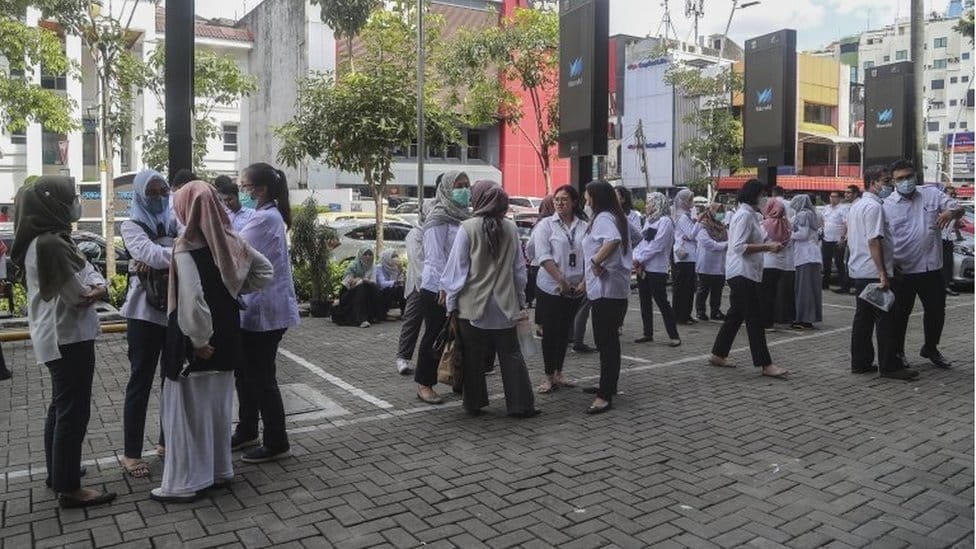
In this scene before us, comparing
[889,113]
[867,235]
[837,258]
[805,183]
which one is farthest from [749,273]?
[805,183]

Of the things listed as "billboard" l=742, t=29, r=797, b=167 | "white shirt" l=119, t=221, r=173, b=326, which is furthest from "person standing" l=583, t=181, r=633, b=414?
"billboard" l=742, t=29, r=797, b=167

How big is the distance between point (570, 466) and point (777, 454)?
4.51 feet

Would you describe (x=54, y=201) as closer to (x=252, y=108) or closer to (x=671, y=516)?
(x=671, y=516)

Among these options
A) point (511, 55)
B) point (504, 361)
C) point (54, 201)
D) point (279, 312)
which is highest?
point (511, 55)

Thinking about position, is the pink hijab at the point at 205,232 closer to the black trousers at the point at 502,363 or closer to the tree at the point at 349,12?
the black trousers at the point at 502,363

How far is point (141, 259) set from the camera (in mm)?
4578

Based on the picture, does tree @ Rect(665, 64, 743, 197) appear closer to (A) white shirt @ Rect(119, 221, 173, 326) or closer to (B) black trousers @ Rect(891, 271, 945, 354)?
(B) black trousers @ Rect(891, 271, 945, 354)

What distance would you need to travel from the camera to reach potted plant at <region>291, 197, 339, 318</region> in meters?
11.8

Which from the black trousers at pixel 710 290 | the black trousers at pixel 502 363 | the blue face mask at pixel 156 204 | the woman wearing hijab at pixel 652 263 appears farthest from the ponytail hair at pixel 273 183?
the black trousers at pixel 710 290

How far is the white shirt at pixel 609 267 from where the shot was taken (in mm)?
6309

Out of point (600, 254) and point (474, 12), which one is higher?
point (474, 12)

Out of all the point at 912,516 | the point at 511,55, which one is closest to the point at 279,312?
the point at 912,516

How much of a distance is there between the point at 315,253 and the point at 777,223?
6388mm

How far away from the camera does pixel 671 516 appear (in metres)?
4.20
